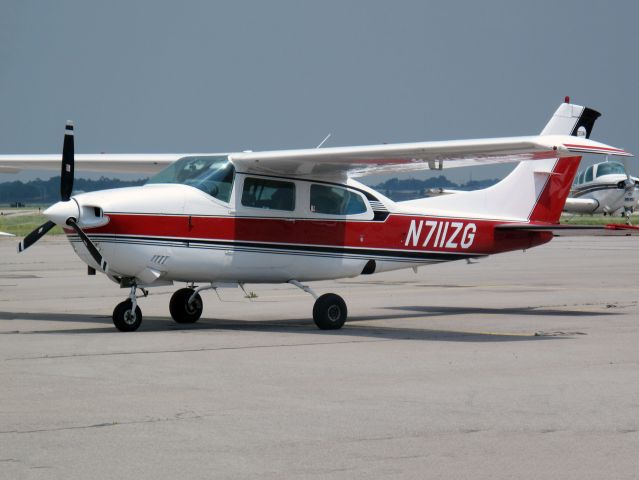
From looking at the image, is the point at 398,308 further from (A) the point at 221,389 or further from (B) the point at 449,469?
(B) the point at 449,469

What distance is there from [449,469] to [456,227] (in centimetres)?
978

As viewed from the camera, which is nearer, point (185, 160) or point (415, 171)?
point (185, 160)

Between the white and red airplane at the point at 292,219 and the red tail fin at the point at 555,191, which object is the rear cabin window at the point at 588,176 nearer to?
the red tail fin at the point at 555,191

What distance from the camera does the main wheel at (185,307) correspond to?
1433 cm

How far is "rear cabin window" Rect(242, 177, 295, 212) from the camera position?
13.8 m

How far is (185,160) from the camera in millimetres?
13680

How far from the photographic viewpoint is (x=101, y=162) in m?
16.8

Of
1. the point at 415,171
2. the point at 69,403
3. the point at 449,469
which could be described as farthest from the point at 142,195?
the point at 449,469

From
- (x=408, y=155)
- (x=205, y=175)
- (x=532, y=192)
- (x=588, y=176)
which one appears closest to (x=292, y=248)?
(x=205, y=175)

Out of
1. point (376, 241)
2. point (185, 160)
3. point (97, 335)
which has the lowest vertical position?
point (97, 335)

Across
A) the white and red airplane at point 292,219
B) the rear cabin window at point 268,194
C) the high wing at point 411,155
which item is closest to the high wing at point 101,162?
the white and red airplane at point 292,219

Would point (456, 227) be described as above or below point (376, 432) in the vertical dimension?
above

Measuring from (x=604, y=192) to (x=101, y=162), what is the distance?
161ft

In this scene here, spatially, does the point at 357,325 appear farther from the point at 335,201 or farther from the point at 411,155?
the point at 411,155
